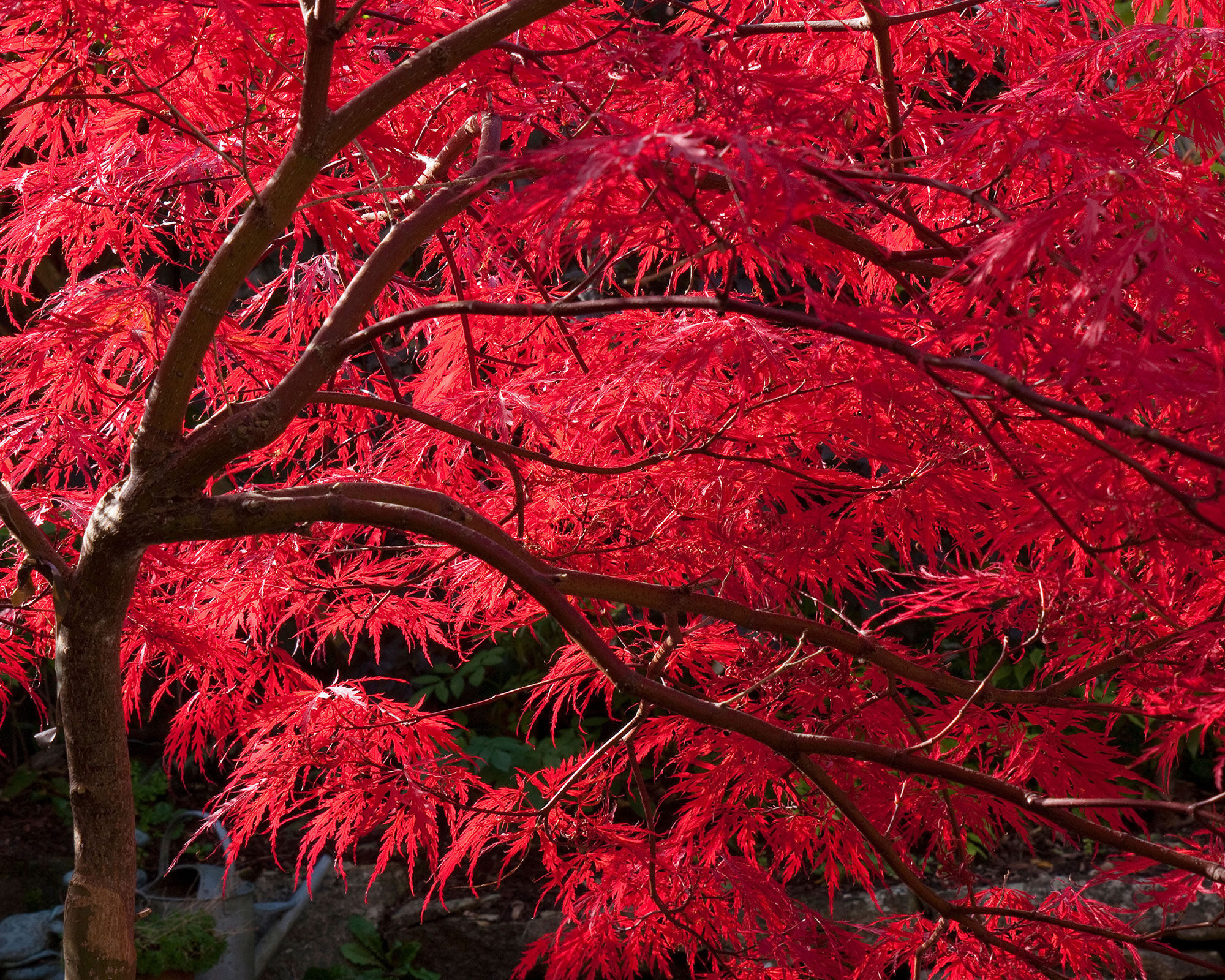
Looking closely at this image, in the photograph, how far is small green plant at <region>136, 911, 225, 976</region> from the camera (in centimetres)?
262

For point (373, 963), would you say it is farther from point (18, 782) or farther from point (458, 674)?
point (18, 782)

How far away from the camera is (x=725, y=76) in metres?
1.03

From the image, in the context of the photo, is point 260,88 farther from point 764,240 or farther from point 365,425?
point 764,240

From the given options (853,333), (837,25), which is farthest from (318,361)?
(837,25)

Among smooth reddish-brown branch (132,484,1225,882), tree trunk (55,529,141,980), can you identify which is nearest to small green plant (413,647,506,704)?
tree trunk (55,529,141,980)

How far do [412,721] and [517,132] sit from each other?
2.91 feet

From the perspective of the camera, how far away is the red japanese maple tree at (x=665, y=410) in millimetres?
921

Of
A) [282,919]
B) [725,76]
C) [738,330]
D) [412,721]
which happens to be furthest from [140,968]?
[725,76]

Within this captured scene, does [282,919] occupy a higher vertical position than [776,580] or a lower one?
lower

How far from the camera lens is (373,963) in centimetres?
310

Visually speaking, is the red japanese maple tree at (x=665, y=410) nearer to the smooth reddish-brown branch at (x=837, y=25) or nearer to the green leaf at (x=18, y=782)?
the smooth reddish-brown branch at (x=837, y=25)

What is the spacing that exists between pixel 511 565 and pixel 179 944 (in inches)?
86.2

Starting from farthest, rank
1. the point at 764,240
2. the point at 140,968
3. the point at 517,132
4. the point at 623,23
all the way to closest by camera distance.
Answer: the point at 140,968 < the point at 517,132 < the point at 623,23 < the point at 764,240

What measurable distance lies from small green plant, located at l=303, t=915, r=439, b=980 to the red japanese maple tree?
5.03ft
